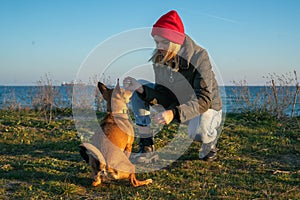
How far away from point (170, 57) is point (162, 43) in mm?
229

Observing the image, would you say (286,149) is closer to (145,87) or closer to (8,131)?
(145,87)

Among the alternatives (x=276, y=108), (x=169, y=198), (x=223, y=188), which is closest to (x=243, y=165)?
(x=223, y=188)

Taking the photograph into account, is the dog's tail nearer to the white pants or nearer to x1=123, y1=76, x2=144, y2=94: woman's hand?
the white pants

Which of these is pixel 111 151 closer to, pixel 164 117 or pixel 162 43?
pixel 164 117

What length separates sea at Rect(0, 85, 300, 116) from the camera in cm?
855

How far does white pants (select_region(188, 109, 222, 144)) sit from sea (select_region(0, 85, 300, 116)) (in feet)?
9.39

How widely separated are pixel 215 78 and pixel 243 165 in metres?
1.38

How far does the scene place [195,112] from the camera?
3809mm

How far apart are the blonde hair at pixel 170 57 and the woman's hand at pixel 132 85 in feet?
1.36

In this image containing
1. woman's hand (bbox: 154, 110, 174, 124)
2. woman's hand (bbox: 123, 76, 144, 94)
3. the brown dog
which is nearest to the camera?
woman's hand (bbox: 154, 110, 174, 124)

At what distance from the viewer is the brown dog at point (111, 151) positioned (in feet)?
11.6

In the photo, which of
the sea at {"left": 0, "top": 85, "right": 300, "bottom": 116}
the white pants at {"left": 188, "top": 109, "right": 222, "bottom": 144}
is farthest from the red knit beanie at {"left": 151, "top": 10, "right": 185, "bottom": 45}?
the sea at {"left": 0, "top": 85, "right": 300, "bottom": 116}

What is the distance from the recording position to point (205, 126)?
4.68m

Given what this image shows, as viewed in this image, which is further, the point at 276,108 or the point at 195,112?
the point at 276,108
